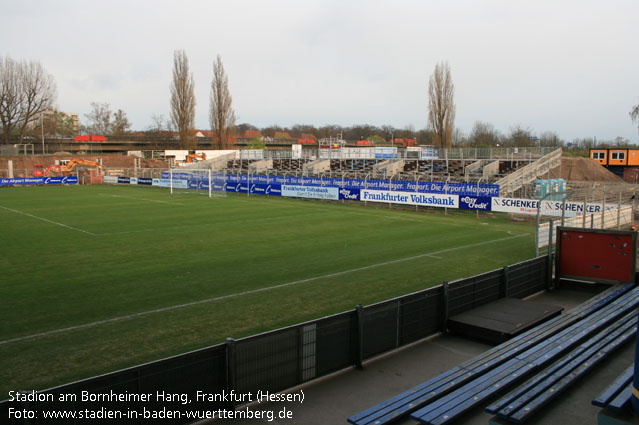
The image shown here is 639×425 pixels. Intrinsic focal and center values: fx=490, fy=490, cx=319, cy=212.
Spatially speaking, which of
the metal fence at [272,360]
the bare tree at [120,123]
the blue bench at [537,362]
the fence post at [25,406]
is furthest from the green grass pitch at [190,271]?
the bare tree at [120,123]

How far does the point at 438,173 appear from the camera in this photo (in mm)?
47000

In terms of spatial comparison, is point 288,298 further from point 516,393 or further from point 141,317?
point 516,393

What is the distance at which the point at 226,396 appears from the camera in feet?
22.0

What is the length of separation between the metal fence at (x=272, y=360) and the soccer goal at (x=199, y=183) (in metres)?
35.0

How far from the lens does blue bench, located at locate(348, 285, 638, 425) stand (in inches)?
236

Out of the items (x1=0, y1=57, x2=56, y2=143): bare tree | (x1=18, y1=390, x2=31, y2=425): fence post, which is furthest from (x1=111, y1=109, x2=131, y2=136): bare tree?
(x1=18, y1=390, x2=31, y2=425): fence post

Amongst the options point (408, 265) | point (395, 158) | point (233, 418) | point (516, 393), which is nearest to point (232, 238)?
point (408, 265)

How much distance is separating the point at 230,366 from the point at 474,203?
25260 mm

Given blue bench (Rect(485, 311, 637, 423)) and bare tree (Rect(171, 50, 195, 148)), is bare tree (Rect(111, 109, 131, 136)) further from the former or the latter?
blue bench (Rect(485, 311, 637, 423))

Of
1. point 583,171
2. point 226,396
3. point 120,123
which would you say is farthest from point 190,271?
point 120,123

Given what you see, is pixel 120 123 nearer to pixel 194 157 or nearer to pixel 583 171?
pixel 194 157

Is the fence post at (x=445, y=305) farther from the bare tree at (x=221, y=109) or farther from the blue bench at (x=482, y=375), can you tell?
the bare tree at (x=221, y=109)

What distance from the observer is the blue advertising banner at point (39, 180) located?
Result: 5322 centimetres

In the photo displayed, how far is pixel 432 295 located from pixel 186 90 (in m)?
75.8
